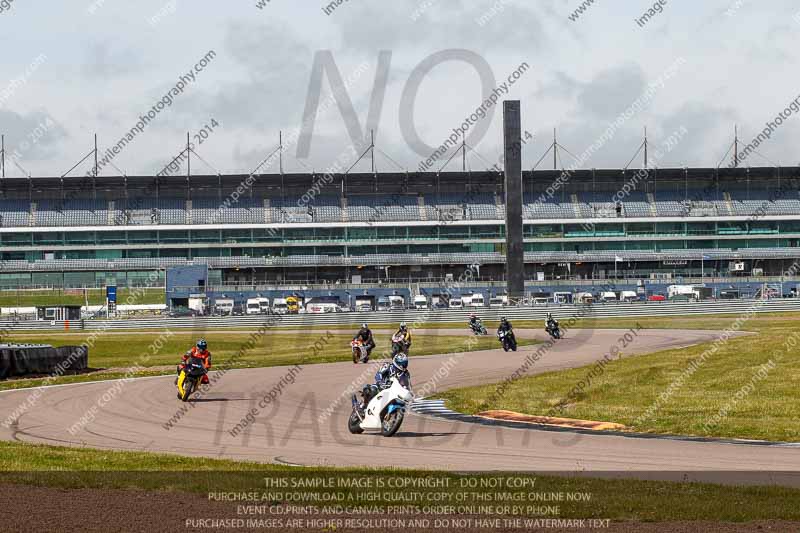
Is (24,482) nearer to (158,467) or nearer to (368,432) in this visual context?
(158,467)

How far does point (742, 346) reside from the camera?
1350 inches

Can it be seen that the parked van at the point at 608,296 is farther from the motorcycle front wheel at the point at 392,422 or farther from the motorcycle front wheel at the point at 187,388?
the motorcycle front wheel at the point at 392,422

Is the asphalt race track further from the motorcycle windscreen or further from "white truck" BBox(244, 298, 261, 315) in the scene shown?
"white truck" BBox(244, 298, 261, 315)

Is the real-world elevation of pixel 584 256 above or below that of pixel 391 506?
above

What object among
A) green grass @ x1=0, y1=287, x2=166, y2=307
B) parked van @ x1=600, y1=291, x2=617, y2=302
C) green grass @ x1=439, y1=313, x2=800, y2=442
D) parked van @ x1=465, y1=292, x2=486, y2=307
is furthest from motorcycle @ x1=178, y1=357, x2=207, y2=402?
parked van @ x1=600, y1=291, x2=617, y2=302

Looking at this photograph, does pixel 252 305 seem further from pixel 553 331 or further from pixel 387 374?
pixel 387 374

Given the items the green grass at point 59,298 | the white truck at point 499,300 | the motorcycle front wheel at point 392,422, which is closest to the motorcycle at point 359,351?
the motorcycle front wheel at point 392,422

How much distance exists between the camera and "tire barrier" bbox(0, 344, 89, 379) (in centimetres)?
3541

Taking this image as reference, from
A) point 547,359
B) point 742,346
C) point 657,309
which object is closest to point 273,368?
point 547,359

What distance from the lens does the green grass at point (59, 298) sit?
9431 cm

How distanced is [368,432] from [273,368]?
19.7m

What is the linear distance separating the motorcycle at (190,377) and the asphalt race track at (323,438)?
403mm

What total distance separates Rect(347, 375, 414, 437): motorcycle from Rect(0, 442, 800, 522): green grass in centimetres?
445

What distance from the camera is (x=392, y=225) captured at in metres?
112
